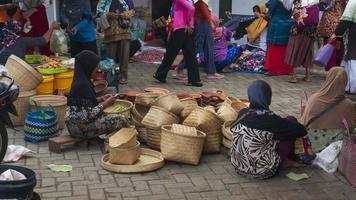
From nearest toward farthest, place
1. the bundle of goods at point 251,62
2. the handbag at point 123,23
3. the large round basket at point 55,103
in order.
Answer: the large round basket at point 55,103 < the handbag at point 123,23 < the bundle of goods at point 251,62

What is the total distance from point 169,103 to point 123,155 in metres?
0.93

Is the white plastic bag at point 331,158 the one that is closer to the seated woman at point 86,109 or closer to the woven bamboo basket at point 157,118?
the woven bamboo basket at point 157,118

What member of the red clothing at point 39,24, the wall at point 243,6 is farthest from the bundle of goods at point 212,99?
the wall at point 243,6

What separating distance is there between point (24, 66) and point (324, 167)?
357 cm

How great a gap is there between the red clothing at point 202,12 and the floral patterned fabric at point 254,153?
4.21m

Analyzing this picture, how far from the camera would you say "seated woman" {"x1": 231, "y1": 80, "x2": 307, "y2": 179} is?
5.16 m

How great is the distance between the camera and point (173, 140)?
5.50 meters

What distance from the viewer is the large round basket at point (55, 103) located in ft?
21.3

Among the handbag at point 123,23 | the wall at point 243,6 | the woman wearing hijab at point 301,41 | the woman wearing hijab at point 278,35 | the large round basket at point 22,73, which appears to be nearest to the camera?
the large round basket at point 22,73

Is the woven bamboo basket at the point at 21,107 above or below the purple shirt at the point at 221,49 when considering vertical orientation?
below

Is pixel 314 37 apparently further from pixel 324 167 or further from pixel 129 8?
pixel 324 167

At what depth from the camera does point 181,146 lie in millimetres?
5484

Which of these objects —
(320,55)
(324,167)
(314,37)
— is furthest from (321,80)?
(324,167)

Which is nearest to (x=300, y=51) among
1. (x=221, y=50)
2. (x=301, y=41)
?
(x=301, y=41)
